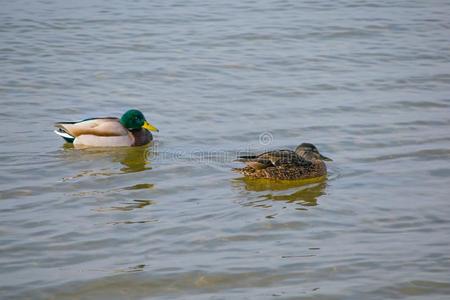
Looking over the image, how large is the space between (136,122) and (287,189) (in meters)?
2.78

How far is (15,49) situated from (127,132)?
5.09 meters

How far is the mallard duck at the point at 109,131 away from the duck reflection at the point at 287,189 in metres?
2.20

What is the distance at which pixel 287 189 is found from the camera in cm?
1001

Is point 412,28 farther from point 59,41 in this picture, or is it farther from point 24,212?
point 24,212

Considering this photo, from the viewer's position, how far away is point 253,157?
10.2 meters

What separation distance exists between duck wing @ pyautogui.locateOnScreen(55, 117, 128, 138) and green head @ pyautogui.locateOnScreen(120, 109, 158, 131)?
3.6 inches

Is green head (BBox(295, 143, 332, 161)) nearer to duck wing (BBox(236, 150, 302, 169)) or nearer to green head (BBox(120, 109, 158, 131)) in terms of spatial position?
duck wing (BBox(236, 150, 302, 169))

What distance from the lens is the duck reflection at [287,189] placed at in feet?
31.3

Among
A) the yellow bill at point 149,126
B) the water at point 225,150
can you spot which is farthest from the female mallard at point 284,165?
the yellow bill at point 149,126

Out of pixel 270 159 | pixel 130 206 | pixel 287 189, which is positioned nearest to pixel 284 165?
pixel 270 159

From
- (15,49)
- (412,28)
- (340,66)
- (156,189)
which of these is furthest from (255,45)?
(156,189)

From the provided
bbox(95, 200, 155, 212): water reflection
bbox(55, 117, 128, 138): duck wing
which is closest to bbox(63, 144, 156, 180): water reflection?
bbox(55, 117, 128, 138): duck wing

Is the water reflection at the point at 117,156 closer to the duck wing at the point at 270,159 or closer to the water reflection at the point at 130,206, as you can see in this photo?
the water reflection at the point at 130,206

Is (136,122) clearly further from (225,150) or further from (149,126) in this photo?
(225,150)
